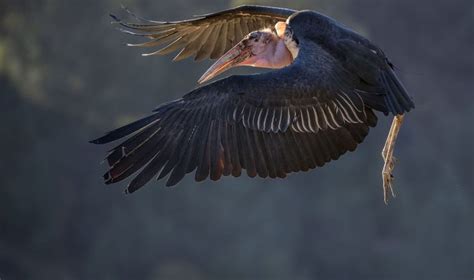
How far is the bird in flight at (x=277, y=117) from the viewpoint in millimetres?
7824

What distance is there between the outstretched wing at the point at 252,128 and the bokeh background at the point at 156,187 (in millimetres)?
12944

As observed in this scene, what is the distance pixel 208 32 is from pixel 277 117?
5.32ft

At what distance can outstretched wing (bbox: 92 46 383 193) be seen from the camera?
7.82 m

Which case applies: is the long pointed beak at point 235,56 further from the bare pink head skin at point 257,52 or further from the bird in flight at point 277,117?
the bird in flight at point 277,117

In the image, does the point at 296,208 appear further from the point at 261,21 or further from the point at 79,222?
the point at 261,21

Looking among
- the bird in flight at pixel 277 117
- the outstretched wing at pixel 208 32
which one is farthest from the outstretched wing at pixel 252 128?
the outstretched wing at pixel 208 32

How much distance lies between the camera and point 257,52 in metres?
8.98

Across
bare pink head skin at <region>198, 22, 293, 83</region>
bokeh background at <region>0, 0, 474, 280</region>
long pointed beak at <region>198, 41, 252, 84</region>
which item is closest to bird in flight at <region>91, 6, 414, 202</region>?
bare pink head skin at <region>198, 22, 293, 83</region>

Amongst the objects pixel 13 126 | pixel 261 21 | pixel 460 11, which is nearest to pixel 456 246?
pixel 460 11

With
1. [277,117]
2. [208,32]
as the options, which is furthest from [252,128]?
[208,32]

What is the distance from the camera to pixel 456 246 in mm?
21766

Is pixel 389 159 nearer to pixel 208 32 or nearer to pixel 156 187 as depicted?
pixel 208 32

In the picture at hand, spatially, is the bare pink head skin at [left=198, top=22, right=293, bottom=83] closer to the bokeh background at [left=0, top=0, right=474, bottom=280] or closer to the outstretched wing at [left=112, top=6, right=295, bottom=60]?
the outstretched wing at [left=112, top=6, right=295, bottom=60]

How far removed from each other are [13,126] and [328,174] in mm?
5267
